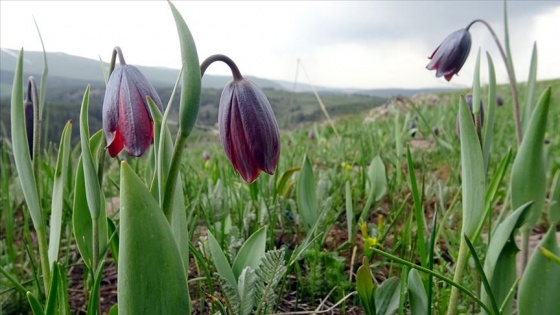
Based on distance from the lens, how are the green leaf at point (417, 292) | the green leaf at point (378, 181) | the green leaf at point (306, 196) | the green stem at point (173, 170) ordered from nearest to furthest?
1. the green stem at point (173, 170)
2. the green leaf at point (417, 292)
3. the green leaf at point (306, 196)
4. the green leaf at point (378, 181)

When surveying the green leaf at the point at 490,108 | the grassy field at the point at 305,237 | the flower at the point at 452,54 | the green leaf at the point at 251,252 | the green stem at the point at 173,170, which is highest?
the flower at the point at 452,54

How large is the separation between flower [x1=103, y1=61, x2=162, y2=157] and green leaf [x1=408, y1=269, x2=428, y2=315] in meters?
0.51

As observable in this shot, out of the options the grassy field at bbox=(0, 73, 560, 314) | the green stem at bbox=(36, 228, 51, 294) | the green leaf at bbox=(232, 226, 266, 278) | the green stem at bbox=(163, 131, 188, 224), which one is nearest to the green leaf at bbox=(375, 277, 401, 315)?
the grassy field at bbox=(0, 73, 560, 314)

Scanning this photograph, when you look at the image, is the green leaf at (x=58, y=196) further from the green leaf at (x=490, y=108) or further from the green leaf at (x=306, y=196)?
the green leaf at (x=490, y=108)

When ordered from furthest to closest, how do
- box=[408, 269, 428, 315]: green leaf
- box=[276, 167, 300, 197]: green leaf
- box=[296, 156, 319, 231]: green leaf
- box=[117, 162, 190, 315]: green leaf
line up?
box=[276, 167, 300, 197]: green leaf < box=[296, 156, 319, 231]: green leaf < box=[408, 269, 428, 315]: green leaf < box=[117, 162, 190, 315]: green leaf

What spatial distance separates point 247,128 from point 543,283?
533 mm

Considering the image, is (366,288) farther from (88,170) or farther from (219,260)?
(88,170)

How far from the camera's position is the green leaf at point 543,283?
0.88 m

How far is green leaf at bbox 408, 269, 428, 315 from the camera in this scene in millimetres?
981

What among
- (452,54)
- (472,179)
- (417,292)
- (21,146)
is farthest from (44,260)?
(452,54)

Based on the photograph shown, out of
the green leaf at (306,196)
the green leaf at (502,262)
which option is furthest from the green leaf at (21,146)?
the green leaf at (502,262)

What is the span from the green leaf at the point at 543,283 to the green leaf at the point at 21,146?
2.85 ft

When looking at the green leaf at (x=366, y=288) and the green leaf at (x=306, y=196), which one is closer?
the green leaf at (x=366, y=288)

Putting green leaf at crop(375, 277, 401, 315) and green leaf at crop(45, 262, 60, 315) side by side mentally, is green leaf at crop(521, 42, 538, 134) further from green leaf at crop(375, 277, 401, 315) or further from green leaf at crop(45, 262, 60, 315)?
green leaf at crop(45, 262, 60, 315)
